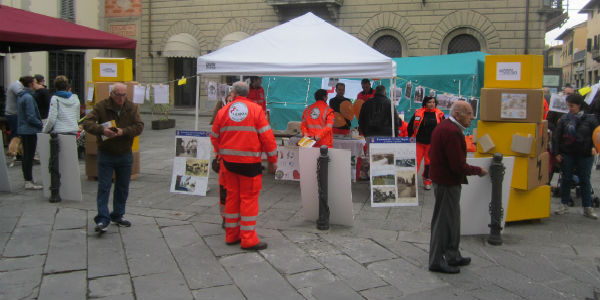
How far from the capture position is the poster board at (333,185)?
6.02m

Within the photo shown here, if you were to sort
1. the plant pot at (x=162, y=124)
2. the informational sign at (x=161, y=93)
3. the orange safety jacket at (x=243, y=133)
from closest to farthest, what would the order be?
the orange safety jacket at (x=243, y=133) → the informational sign at (x=161, y=93) → the plant pot at (x=162, y=124)

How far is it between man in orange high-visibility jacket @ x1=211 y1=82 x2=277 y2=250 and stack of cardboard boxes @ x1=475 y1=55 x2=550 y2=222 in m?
2.82

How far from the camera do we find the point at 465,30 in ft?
71.9

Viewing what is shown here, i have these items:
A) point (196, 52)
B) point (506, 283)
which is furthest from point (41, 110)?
point (196, 52)

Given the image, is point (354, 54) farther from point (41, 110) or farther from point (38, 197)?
point (41, 110)

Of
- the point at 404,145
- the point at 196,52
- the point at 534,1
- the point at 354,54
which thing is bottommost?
the point at 404,145

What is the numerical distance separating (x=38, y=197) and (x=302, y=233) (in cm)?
414

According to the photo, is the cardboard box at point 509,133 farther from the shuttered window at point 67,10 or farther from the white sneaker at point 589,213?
the shuttered window at point 67,10

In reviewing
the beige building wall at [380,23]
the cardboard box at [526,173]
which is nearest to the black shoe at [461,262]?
the cardboard box at [526,173]

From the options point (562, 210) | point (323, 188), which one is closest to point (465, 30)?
point (562, 210)

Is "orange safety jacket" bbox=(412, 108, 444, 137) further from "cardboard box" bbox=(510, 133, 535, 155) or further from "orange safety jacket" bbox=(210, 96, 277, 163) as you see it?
"orange safety jacket" bbox=(210, 96, 277, 163)

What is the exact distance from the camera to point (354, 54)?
789 centimetres

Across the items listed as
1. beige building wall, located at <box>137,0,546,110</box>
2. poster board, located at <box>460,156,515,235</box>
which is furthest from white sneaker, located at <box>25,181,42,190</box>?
beige building wall, located at <box>137,0,546,110</box>

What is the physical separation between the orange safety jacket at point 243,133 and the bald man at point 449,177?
1.64 m
